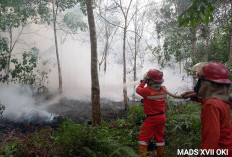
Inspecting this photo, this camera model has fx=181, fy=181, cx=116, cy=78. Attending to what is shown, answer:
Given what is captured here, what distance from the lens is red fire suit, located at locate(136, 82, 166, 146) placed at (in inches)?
123

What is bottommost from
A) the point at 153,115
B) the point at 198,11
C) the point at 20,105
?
the point at 20,105

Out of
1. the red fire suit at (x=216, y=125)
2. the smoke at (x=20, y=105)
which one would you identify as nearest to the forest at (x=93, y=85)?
the smoke at (x=20, y=105)

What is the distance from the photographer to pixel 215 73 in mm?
1816

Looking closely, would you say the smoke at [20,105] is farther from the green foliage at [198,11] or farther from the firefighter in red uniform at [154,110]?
the green foliage at [198,11]

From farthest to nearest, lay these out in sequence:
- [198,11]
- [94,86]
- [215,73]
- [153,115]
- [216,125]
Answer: [94,86]
[198,11]
[153,115]
[215,73]
[216,125]

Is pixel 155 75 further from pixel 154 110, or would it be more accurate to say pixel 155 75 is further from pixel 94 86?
Answer: pixel 94 86

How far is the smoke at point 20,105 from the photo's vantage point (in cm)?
823

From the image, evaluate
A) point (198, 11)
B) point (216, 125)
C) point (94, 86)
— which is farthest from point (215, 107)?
point (94, 86)

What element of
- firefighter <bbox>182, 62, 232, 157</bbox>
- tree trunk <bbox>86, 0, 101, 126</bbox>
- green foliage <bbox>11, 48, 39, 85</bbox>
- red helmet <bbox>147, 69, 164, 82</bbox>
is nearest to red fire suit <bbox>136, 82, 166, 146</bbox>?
red helmet <bbox>147, 69, 164, 82</bbox>

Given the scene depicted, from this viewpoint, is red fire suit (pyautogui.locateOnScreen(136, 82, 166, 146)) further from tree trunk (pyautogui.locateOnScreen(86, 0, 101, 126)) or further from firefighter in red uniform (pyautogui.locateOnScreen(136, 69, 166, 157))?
tree trunk (pyautogui.locateOnScreen(86, 0, 101, 126))

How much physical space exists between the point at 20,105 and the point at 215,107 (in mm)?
11679

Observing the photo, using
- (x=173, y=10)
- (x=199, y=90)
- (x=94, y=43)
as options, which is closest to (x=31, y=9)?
(x=94, y=43)

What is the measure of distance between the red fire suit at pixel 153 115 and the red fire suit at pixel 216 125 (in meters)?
1.37

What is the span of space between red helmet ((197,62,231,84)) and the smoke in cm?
744
